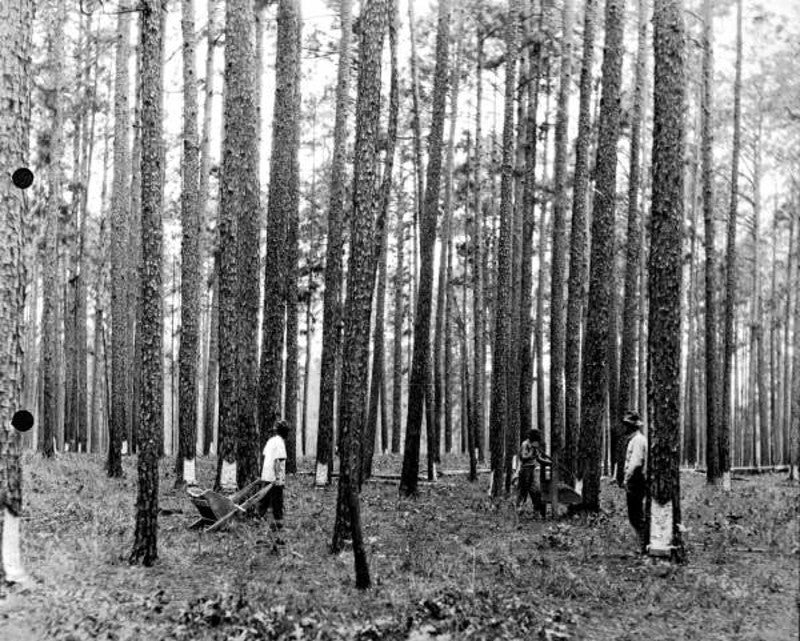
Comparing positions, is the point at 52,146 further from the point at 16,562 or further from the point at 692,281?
the point at 692,281

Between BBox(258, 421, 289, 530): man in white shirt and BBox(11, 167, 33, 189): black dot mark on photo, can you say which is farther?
BBox(258, 421, 289, 530): man in white shirt

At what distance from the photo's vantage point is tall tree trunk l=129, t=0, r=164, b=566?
947 cm

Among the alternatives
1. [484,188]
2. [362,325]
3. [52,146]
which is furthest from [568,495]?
[484,188]

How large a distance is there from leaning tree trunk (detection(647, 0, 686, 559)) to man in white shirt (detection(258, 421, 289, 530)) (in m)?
5.79

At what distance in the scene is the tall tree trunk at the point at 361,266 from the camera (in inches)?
360

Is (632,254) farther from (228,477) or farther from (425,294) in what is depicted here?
(228,477)

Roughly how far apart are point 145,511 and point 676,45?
905 cm

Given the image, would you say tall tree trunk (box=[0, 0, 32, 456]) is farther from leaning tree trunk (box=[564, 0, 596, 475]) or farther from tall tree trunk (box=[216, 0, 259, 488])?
leaning tree trunk (box=[564, 0, 596, 475])

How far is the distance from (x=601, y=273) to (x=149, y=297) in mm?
8275

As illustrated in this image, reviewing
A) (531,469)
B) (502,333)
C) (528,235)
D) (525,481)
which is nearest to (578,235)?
(502,333)

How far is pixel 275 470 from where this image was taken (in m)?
12.7

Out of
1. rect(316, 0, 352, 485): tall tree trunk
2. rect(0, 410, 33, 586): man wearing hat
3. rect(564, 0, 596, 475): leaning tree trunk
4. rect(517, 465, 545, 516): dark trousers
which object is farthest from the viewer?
rect(316, 0, 352, 485): tall tree trunk

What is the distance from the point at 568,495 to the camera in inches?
566

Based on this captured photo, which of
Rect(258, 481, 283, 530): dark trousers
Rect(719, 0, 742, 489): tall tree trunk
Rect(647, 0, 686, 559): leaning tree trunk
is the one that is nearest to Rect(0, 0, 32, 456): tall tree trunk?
Rect(258, 481, 283, 530): dark trousers
